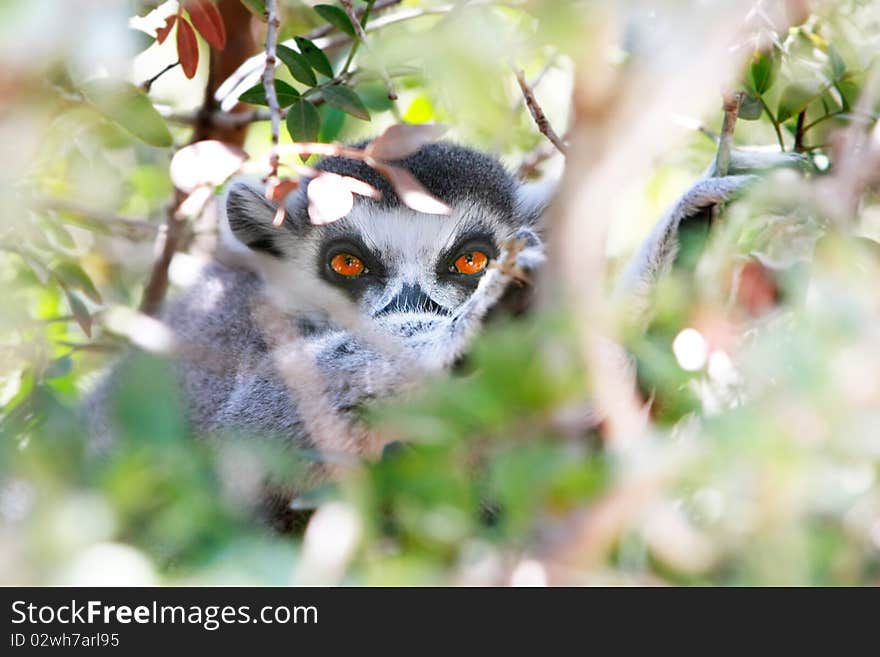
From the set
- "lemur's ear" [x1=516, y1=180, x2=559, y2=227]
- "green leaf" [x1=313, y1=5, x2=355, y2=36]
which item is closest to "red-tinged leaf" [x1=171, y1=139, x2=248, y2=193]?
"green leaf" [x1=313, y1=5, x2=355, y2=36]

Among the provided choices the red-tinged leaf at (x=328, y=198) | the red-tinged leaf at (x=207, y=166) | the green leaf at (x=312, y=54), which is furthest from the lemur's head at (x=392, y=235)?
the red-tinged leaf at (x=207, y=166)

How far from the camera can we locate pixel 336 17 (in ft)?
10.6

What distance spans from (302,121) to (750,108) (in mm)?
1417

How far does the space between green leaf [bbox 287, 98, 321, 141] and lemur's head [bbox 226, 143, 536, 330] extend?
711 mm

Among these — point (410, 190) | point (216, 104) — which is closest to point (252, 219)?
point (216, 104)

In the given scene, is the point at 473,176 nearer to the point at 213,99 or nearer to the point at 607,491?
the point at 213,99

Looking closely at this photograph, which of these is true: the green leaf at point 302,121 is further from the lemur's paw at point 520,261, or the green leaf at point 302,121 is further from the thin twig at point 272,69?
the lemur's paw at point 520,261

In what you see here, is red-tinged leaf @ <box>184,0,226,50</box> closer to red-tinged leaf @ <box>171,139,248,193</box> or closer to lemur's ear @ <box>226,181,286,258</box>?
red-tinged leaf @ <box>171,139,248,193</box>

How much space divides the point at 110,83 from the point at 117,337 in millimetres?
1477

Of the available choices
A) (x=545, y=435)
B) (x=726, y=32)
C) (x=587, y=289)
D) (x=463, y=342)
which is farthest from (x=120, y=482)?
(x=726, y=32)

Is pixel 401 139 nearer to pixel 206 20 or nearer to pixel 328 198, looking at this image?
pixel 328 198

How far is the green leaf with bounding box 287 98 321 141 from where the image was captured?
3.09 metres

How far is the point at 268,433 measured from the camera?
11.6 ft

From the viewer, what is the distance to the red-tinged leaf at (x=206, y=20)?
8.73ft
